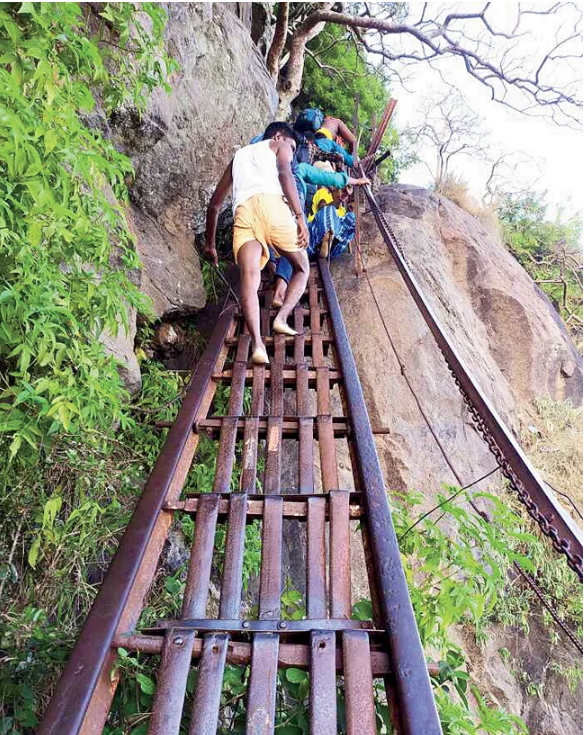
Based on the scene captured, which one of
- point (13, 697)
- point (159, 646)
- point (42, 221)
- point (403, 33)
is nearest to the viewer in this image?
point (159, 646)

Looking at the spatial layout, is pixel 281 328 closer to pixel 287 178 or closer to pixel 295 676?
pixel 287 178

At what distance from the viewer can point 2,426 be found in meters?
1.45

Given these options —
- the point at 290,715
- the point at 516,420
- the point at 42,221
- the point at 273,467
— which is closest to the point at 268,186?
the point at 42,221

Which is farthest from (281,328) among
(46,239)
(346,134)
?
(346,134)

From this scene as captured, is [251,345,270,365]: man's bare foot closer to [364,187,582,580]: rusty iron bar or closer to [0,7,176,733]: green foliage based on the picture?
[0,7,176,733]: green foliage

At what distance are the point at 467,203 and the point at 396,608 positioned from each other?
687 centimetres

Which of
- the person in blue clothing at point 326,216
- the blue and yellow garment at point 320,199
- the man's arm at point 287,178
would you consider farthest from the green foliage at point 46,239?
the blue and yellow garment at point 320,199

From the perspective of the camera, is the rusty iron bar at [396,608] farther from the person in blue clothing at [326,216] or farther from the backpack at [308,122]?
the backpack at [308,122]

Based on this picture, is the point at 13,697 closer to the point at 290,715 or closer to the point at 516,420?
the point at 290,715

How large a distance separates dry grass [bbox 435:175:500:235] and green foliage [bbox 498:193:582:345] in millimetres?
925

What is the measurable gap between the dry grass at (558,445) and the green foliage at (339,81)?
543 centimetres

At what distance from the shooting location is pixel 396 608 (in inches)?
45.0

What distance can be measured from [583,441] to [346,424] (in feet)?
12.1

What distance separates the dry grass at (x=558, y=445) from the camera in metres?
4.27
